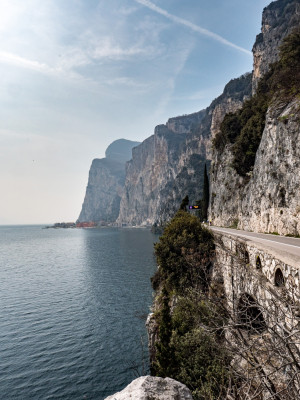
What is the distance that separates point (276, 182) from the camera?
2350 centimetres

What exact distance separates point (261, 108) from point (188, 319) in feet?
94.6

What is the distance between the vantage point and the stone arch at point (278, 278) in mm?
8928

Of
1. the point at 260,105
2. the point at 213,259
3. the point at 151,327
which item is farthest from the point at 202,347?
the point at 260,105

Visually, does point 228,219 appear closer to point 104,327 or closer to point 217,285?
point 217,285

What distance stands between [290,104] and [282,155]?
5.88m

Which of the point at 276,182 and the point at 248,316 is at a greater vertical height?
the point at 276,182

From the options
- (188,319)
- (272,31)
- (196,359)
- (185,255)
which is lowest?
(196,359)

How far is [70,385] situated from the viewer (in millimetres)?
18812

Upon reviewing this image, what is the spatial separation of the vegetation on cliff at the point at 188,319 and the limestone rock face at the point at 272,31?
5741 centimetres

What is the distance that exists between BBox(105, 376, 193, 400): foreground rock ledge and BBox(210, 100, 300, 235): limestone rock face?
1762 centimetres

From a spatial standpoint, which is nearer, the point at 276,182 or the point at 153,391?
the point at 153,391

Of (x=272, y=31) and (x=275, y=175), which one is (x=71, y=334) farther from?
(x=272, y=31)

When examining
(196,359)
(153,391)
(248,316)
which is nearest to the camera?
(153,391)

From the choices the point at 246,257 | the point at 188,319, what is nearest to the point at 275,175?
the point at 246,257
